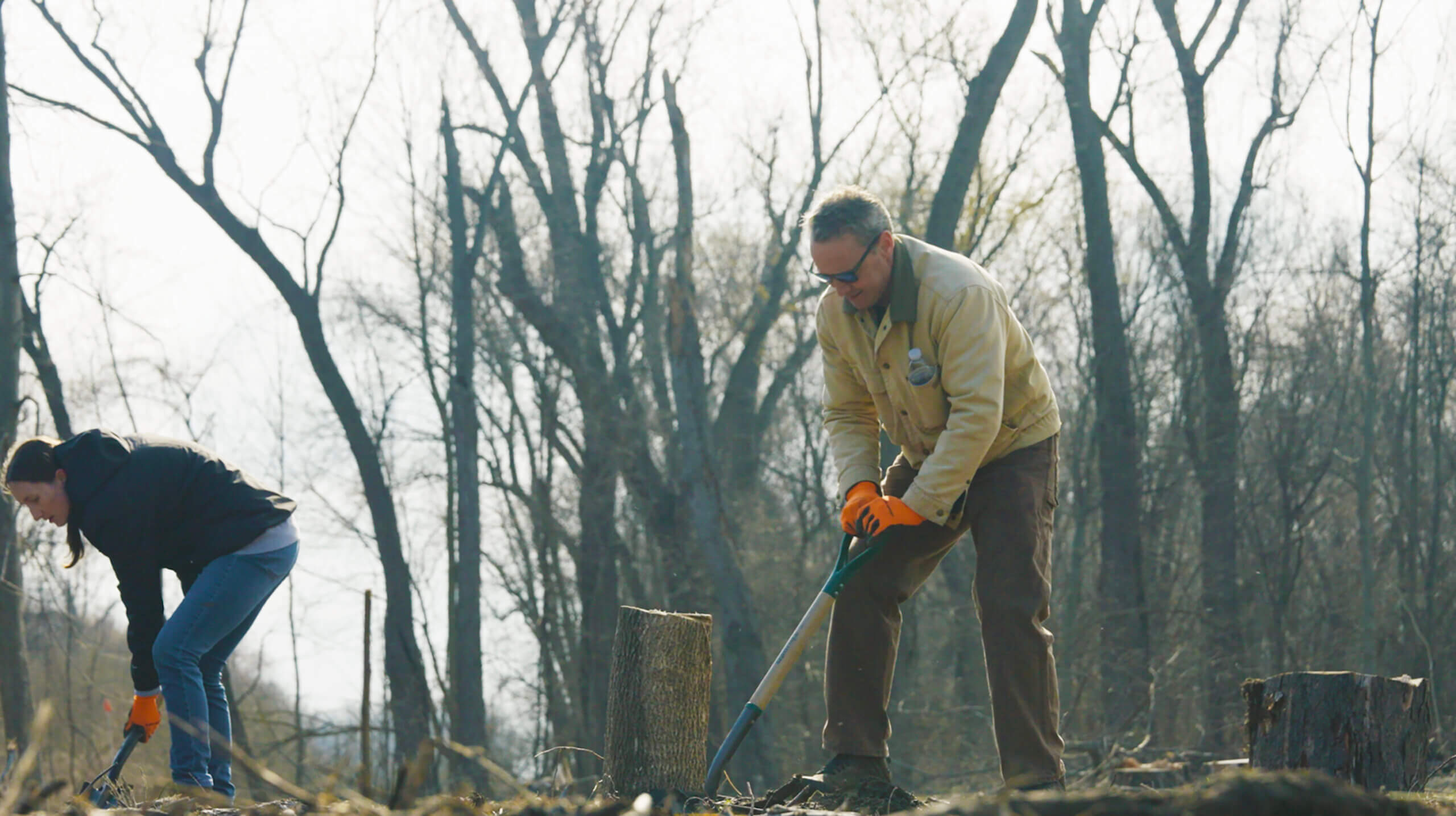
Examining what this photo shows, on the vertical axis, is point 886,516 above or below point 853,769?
above

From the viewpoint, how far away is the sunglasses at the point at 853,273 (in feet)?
12.6

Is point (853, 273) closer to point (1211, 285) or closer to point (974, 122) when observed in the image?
point (974, 122)

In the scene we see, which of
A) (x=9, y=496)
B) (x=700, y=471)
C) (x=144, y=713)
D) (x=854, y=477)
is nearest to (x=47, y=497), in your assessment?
(x=144, y=713)

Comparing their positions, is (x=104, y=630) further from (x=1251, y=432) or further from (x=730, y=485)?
(x=1251, y=432)

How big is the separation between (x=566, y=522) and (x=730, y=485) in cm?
323

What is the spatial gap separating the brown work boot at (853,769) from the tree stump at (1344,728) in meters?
1.24

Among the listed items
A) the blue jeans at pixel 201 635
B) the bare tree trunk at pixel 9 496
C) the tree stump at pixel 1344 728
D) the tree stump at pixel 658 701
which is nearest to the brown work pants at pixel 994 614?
the tree stump at pixel 658 701

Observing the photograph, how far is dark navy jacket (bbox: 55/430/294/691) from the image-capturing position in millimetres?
4461

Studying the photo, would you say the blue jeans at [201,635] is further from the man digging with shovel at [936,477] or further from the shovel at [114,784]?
the man digging with shovel at [936,477]

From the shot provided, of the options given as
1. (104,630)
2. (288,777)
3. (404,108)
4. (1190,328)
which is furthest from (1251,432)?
(104,630)

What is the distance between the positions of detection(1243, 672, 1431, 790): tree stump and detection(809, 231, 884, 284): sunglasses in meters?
1.86

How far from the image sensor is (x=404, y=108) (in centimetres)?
1662

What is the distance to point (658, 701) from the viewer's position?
4133 millimetres

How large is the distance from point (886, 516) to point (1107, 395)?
10.4m
